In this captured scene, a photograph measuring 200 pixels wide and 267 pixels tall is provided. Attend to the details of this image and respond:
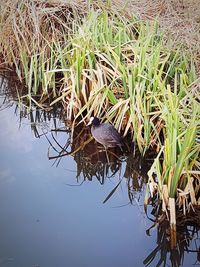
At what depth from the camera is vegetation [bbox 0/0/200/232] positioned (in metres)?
3.18

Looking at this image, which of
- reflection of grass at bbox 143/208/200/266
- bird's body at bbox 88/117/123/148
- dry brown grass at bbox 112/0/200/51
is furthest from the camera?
dry brown grass at bbox 112/0/200/51

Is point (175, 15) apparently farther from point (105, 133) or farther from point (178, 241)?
point (178, 241)

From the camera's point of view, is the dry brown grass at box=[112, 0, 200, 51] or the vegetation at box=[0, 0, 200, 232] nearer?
the vegetation at box=[0, 0, 200, 232]

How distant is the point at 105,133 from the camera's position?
3.76 meters

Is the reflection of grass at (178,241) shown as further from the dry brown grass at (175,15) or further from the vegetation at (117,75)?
the dry brown grass at (175,15)

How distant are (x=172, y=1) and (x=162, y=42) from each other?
2.95 feet

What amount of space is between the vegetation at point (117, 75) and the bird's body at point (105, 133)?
0.11m

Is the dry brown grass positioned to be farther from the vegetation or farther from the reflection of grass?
the reflection of grass

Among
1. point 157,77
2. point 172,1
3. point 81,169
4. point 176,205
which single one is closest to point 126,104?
point 157,77

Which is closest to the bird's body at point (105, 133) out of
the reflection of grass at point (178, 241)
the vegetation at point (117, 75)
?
the vegetation at point (117, 75)

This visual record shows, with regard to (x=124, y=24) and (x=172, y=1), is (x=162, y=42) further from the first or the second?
(x=172, y=1)

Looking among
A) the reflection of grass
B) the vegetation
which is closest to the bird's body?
the vegetation

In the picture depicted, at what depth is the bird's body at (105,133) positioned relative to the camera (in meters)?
3.76

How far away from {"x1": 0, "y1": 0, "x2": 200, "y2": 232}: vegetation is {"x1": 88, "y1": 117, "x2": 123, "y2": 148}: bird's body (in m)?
0.11
